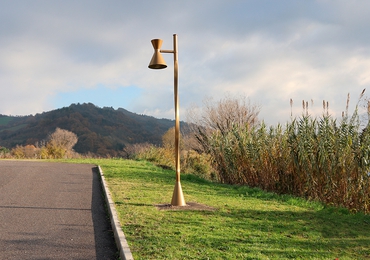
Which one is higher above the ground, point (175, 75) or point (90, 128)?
point (90, 128)

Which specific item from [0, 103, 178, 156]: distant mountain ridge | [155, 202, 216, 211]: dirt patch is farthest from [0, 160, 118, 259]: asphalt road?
[0, 103, 178, 156]: distant mountain ridge

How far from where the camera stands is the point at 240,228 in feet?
17.3

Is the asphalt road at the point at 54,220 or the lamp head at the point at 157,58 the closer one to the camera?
the asphalt road at the point at 54,220

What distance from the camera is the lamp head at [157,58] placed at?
6797 mm

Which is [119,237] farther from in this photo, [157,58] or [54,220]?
[157,58]

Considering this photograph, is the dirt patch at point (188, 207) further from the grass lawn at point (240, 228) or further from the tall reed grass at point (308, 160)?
the tall reed grass at point (308, 160)

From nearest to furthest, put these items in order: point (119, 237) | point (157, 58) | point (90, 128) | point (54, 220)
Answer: point (119, 237)
point (54, 220)
point (157, 58)
point (90, 128)

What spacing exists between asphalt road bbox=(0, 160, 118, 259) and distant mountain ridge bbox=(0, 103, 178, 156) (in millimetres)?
25415

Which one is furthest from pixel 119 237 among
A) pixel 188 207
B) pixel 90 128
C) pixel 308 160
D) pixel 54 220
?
pixel 90 128

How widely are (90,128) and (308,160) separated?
1523 inches

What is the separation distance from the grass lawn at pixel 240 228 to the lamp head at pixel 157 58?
2.89 m

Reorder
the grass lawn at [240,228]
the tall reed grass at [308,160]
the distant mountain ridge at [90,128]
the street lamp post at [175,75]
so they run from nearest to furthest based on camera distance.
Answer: the grass lawn at [240,228], the street lamp post at [175,75], the tall reed grass at [308,160], the distant mountain ridge at [90,128]

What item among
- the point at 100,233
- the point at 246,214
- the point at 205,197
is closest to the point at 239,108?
the point at 205,197

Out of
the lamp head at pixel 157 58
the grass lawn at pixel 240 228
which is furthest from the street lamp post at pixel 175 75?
the grass lawn at pixel 240 228
